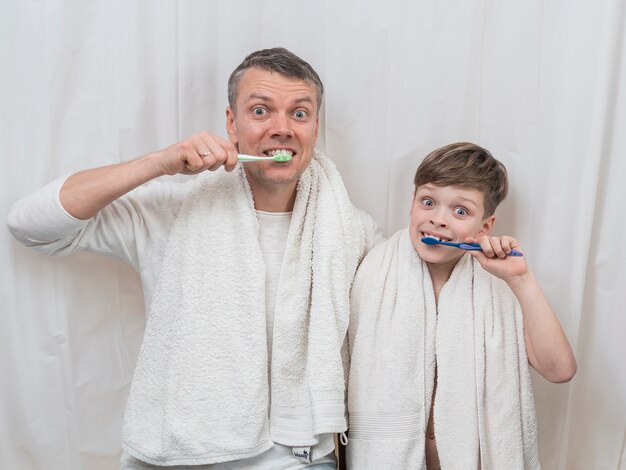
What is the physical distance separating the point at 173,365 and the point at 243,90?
21.2 inches

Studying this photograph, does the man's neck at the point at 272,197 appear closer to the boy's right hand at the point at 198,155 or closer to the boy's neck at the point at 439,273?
the boy's right hand at the point at 198,155

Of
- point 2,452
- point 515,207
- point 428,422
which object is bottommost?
point 2,452

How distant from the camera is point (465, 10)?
4.96 feet

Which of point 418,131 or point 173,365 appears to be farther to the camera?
point 418,131

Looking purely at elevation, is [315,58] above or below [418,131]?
above

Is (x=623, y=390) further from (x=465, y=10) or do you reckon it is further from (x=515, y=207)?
(x=465, y=10)

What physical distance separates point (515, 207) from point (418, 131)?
0.86ft

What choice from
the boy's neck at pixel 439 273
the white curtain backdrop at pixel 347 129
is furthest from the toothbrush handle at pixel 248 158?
the boy's neck at pixel 439 273

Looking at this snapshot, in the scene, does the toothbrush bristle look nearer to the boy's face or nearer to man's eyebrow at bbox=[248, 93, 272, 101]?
man's eyebrow at bbox=[248, 93, 272, 101]

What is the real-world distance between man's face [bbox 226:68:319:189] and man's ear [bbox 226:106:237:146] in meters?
0.03

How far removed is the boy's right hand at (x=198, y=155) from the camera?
128cm

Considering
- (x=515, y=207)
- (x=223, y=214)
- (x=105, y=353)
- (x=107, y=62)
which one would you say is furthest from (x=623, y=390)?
(x=107, y=62)

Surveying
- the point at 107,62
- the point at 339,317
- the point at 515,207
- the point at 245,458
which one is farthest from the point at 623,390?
the point at 107,62

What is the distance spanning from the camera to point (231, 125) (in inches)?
57.9
